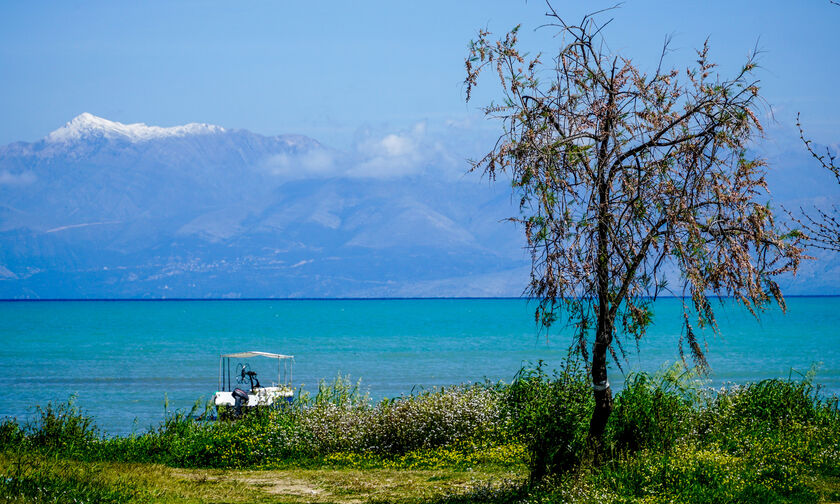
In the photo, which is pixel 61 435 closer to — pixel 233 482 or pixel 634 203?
pixel 233 482

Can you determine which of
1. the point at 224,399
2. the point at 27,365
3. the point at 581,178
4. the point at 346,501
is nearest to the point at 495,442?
the point at 346,501

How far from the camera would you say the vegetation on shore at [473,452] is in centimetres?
1103

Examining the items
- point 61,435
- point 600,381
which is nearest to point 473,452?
point 600,381

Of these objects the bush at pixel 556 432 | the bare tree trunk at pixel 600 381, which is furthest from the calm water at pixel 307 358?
the bare tree trunk at pixel 600 381

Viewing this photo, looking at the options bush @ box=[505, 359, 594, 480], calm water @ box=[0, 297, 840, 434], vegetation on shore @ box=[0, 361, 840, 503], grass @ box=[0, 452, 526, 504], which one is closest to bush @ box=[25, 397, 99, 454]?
vegetation on shore @ box=[0, 361, 840, 503]

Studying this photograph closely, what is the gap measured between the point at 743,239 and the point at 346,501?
6.35 meters

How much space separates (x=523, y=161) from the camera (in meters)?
10.1

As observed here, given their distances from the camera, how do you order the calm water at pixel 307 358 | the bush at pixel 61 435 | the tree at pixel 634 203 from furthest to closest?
the calm water at pixel 307 358, the bush at pixel 61 435, the tree at pixel 634 203

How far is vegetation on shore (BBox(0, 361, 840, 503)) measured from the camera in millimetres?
11031

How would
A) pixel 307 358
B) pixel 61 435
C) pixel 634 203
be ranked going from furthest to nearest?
pixel 307 358 → pixel 61 435 → pixel 634 203

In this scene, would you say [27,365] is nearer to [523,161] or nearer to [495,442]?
[495,442]

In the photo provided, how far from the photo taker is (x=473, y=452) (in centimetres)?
1541

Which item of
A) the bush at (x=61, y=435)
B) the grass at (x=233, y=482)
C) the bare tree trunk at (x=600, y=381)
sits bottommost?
the grass at (x=233, y=482)

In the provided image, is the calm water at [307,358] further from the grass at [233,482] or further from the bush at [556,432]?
the bush at [556,432]
